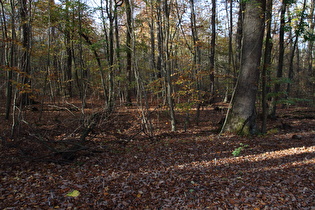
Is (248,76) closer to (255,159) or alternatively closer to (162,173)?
(255,159)

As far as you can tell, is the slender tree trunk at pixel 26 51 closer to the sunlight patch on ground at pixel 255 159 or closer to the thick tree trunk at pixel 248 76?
the sunlight patch on ground at pixel 255 159

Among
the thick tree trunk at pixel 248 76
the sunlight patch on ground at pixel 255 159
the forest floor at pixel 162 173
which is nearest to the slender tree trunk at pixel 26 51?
the forest floor at pixel 162 173

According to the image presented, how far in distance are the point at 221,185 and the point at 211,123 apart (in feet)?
21.8

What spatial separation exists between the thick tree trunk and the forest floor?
2.06 feet

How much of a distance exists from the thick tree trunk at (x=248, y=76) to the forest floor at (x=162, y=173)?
2.06 feet

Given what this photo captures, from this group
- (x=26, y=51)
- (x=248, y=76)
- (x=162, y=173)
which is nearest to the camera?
(x=162, y=173)

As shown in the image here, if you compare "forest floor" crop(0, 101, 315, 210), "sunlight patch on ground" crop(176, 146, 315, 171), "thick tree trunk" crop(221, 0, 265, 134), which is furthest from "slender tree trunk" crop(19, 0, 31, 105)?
"thick tree trunk" crop(221, 0, 265, 134)

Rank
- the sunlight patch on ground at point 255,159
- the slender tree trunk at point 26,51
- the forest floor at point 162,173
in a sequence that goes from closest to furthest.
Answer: the forest floor at point 162,173, the sunlight patch on ground at point 255,159, the slender tree trunk at point 26,51

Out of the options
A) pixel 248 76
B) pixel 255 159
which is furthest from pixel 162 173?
pixel 248 76

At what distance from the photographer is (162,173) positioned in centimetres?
509

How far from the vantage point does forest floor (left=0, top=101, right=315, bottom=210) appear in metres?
3.75

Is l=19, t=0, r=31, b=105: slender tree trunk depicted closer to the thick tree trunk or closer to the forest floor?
the forest floor

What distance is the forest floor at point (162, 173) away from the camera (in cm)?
375

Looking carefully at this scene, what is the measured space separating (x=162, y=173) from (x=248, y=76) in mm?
5270
